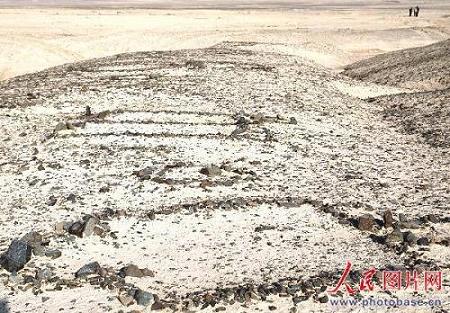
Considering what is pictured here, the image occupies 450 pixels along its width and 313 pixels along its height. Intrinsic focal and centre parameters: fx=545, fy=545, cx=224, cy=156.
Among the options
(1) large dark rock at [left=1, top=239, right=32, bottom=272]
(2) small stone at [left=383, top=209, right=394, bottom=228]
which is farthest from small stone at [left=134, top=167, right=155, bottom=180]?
(2) small stone at [left=383, top=209, right=394, bottom=228]

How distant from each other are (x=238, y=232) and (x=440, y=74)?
14441mm

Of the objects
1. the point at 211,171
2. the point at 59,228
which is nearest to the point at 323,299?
the point at 59,228

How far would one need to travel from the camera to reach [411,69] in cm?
2131

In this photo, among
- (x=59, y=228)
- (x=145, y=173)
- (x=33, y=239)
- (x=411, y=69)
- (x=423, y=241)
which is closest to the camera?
(x=33, y=239)

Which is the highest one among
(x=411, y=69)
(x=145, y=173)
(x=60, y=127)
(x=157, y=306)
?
(x=411, y=69)

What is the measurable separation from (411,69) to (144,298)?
18.0 m

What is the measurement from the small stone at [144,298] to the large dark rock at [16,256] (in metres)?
1.62

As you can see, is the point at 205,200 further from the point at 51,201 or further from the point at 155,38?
the point at 155,38

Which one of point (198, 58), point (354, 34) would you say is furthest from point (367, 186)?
point (354, 34)

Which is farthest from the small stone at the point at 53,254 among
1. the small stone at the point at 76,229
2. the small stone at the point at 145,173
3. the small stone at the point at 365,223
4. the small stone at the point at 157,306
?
the small stone at the point at 365,223

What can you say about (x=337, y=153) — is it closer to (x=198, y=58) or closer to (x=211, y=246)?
(x=211, y=246)

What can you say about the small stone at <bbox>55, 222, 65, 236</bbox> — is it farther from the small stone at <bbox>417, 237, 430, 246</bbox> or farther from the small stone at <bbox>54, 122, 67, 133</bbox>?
the small stone at <bbox>417, 237, 430, 246</bbox>

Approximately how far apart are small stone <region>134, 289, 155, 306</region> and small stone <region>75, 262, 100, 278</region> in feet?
2.50

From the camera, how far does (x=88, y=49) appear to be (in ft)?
98.1
